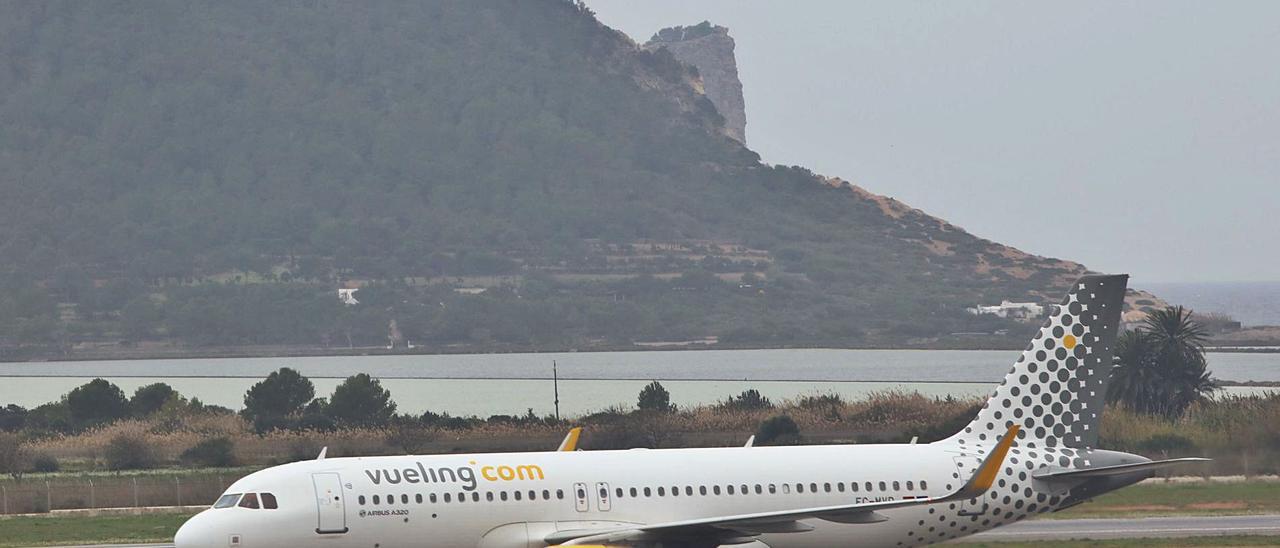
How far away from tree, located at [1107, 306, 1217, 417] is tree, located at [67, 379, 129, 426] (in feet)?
185

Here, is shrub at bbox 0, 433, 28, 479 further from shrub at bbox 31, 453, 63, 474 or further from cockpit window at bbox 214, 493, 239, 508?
cockpit window at bbox 214, 493, 239, 508

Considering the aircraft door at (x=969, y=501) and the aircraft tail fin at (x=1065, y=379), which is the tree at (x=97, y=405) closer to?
the aircraft tail fin at (x=1065, y=379)

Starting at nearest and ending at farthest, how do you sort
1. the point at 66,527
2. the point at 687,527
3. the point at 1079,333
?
1. the point at 687,527
2. the point at 1079,333
3. the point at 66,527

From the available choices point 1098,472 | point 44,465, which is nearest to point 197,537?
point 1098,472

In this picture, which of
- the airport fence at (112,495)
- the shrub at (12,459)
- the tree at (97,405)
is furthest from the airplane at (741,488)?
the tree at (97,405)

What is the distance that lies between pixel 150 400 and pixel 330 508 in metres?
76.3

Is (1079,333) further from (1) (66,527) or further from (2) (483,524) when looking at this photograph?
(1) (66,527)

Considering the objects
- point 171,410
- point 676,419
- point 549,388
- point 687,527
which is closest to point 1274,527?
point 687,527

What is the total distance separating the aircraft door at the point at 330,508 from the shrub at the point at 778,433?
3972 cm

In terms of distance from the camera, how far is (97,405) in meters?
106

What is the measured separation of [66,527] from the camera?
5709cm

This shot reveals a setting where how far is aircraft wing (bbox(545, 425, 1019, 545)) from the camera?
35312 mm

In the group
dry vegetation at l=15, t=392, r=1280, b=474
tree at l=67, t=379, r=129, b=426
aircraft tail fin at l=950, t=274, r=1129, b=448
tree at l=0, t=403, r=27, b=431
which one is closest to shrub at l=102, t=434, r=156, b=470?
dry vegetation at l=15, t=392, r=1280, b=474

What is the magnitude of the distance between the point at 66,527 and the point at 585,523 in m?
26.2
